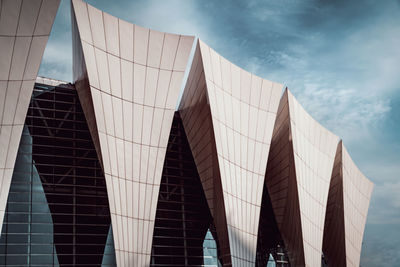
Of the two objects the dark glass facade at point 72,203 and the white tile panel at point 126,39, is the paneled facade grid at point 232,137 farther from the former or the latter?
the white tile panel at point 126,39

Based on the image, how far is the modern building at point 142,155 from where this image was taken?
53.6 ft

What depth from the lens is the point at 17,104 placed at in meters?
15.2

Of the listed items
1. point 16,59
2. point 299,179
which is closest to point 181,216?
point 299,179

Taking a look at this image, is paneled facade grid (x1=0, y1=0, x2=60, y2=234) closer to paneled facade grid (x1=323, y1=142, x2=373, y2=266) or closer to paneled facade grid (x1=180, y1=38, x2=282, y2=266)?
paneled facade grid (x1=180, y1=38, x2=282, y2=266)

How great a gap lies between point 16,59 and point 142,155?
5.87 meters

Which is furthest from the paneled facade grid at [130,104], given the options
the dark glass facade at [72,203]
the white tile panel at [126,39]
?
the dark glass facade at [72,203]

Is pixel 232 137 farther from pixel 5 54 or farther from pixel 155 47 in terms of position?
pixel 5 54

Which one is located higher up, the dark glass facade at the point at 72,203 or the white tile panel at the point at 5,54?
the white tile panel at the point at 5,54

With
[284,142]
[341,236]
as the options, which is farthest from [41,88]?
[341,236]

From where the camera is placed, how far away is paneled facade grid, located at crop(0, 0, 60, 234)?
14125 mm

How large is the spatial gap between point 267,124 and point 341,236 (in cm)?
1278

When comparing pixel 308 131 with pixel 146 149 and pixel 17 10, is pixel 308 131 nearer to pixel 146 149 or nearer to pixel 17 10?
pixel 146 149

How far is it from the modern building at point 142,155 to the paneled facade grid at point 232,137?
2.6 inches

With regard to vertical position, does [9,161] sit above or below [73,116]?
below
